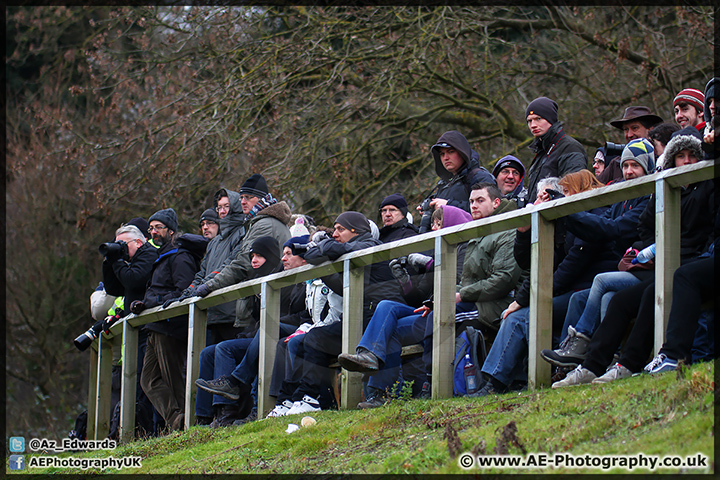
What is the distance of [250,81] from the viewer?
40.0 feet

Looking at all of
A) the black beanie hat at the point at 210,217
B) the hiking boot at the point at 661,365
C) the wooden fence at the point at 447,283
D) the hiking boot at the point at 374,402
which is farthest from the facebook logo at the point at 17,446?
the hiking boot at the point at 661,365

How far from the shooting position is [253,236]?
27.9 feet

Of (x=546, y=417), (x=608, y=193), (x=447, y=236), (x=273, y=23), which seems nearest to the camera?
(x=546, y=417)

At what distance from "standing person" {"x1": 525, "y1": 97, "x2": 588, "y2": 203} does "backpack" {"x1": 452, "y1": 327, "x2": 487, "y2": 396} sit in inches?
52.3

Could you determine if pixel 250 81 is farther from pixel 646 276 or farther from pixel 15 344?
pixel 15 344

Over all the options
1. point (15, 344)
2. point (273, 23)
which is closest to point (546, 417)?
point (273, 23)

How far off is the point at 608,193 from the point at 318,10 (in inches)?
317

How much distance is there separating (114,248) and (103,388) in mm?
2023

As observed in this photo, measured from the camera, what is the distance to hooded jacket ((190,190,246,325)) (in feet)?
28.3

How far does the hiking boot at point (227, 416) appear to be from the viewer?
312 inches

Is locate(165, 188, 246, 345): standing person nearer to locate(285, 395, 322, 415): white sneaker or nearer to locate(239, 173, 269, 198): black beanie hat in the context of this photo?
locate(239, 173, 269, 198): black beanie hat

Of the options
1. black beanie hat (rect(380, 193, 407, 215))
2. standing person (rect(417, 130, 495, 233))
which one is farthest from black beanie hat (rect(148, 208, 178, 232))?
standing person (rect(417, 130, 495, 233))

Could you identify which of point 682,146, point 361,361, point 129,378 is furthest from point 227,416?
point 682,146

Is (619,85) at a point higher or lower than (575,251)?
higher
